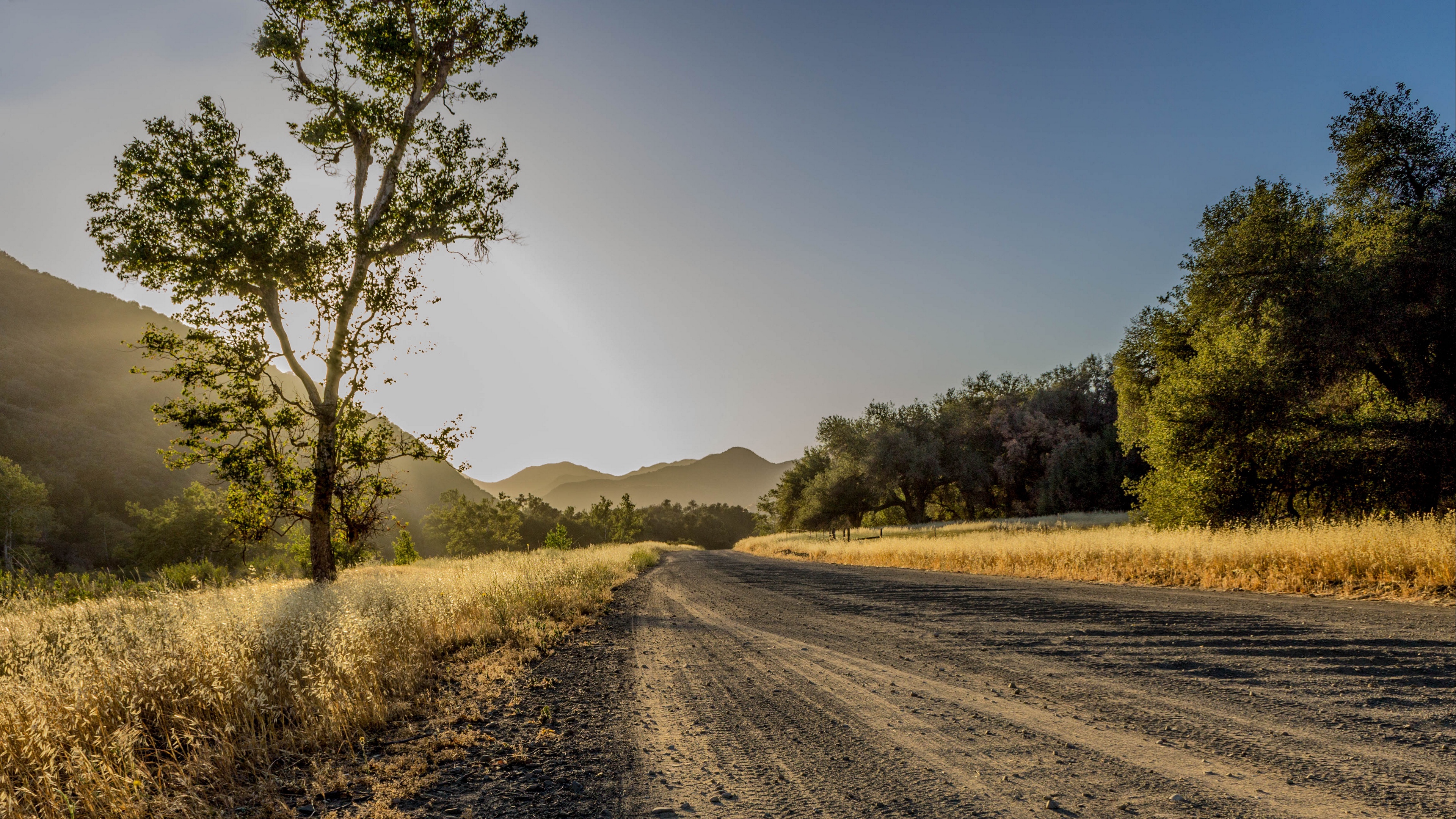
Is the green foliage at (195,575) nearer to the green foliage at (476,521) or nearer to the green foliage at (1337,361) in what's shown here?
the green foliage at (1337,361)

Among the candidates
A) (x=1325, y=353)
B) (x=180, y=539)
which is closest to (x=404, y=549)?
(x=180, y=539)

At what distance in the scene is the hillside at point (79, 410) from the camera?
206 feet

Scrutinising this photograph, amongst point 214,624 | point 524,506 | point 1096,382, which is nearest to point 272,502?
point 214,624

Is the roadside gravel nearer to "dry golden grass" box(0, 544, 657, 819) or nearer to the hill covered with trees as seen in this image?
"dry golden grass" box(0, 544, 657, 819)

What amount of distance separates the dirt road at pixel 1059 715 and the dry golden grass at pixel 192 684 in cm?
241

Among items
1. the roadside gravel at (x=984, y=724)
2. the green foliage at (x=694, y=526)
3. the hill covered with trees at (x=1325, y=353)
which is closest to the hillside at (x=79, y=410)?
the roadside gravel at (x=984, y=724)

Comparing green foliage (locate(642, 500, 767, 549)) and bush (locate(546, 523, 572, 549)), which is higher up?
bush (locate(546, 523, 572, 549))

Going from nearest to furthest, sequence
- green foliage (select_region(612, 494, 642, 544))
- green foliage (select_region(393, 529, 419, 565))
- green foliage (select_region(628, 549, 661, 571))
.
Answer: green foliage (select_region(628, 549, 661, 571))
green foliage (select_region(393, 529, 419, 565))
green foliage (select_region(612, 494, 642, 544))

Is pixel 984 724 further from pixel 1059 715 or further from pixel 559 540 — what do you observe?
pixel 559 540

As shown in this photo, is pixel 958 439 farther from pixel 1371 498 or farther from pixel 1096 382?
pixel 1371 498

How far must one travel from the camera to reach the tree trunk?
12.3 m

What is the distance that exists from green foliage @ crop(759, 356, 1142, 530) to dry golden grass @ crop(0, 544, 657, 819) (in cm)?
4327

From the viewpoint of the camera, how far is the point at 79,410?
82.8m

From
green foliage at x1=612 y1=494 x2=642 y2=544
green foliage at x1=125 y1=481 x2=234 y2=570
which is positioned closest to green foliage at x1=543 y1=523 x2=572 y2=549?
green foliage at x1=125 y1=481 x2=234 y2=570
